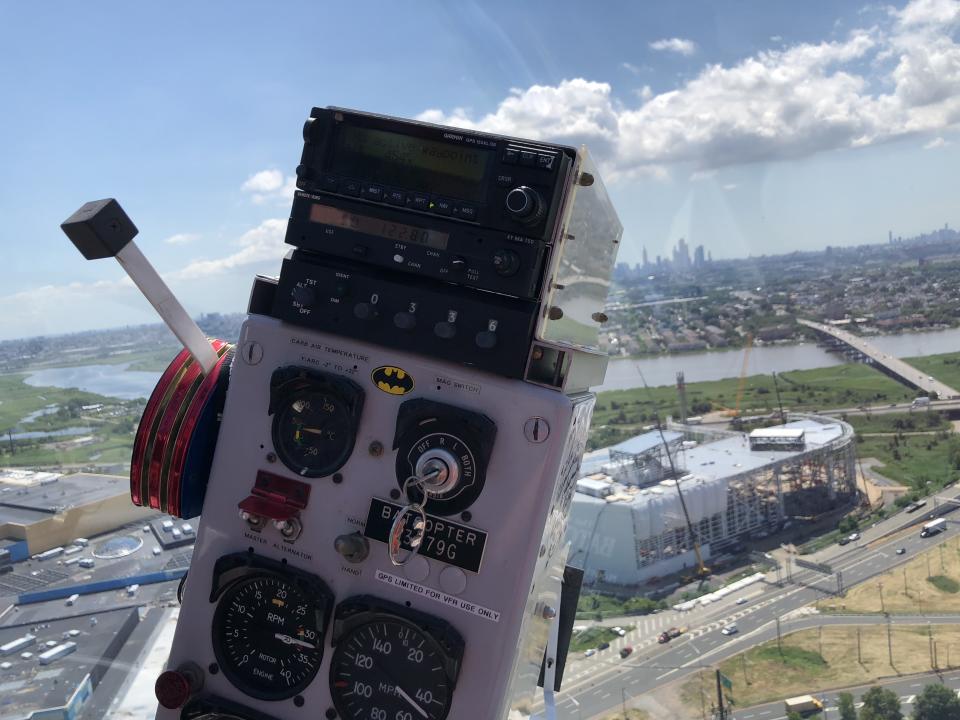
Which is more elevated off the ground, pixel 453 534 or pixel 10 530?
pixel 453 534

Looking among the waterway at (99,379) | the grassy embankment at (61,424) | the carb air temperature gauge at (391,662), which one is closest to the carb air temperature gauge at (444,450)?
the carb air temperature gauge at (391,662)

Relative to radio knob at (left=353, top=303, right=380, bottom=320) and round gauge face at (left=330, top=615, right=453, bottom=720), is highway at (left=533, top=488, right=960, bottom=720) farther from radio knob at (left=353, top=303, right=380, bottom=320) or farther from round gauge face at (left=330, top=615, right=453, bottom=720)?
radio knob at (left=353, top=303, right=380, bottom=320)

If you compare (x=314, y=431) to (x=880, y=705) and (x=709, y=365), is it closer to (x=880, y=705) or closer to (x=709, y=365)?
(x=880, y=705)

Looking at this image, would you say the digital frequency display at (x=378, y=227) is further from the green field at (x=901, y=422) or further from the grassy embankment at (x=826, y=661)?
the green field at (x=901, y=422)

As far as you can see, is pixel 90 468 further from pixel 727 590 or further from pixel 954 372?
pixel 954 372

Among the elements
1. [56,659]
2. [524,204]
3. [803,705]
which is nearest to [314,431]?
[524,204]

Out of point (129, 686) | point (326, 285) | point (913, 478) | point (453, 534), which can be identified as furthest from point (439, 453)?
point (913, 478)
